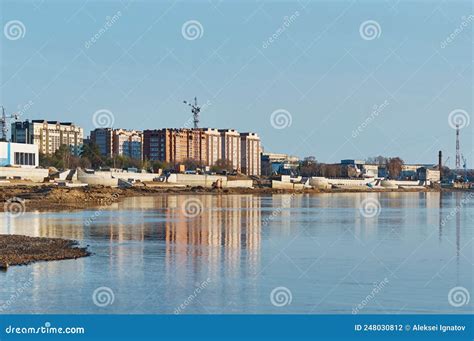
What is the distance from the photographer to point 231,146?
5738 inches

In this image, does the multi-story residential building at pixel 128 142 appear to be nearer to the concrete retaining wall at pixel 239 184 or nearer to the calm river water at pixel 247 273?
the concrete retaining wall at pixel 239 184

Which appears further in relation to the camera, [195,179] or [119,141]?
[119,141]

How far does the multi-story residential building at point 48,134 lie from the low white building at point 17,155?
46406 millimetres

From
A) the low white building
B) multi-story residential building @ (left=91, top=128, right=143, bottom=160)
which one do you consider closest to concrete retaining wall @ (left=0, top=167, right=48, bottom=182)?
the low white building

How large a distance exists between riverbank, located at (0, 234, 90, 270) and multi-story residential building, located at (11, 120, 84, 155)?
96154 millimetres

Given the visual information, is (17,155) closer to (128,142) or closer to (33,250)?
(33,250)

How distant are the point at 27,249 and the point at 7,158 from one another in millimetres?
47794

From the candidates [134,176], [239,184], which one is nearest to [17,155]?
[134,176]

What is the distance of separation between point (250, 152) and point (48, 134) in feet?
139

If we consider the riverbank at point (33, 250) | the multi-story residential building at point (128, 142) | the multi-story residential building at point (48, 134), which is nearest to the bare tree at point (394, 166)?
the multi-story residential building at point (128, 142)

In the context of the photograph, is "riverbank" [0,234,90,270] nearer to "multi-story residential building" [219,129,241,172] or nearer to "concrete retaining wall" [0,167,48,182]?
"concrete retaining wall" [0,167,48,182]

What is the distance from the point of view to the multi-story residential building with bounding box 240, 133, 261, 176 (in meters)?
149

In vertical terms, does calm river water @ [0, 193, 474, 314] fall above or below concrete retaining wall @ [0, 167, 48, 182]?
below

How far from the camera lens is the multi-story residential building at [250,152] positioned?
149 metres
